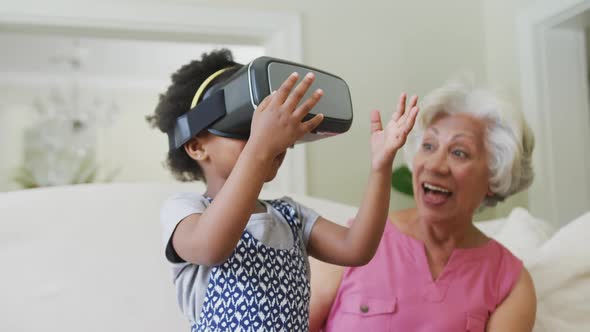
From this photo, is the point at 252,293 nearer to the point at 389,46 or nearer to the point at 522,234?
the point at 522,234

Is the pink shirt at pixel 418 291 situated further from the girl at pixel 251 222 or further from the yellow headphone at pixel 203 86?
the yellow headphone at pixel 203 86

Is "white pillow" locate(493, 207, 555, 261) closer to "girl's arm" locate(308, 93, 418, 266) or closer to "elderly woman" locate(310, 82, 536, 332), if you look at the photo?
"elderly woman" locate(310, 82, 536, 332)

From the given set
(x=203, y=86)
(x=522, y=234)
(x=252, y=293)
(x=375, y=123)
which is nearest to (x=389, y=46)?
(x=522, y=234)

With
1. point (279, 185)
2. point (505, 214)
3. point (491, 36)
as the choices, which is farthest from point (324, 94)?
point (491, 36)

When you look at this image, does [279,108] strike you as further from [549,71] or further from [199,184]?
[549,71]

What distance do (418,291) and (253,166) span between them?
2.10 ft

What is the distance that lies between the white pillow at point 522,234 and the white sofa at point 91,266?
0.22m

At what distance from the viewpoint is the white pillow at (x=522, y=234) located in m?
1.49

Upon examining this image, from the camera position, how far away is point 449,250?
1.25m

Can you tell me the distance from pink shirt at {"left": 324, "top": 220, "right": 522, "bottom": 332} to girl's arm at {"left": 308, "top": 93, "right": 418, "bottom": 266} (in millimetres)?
306

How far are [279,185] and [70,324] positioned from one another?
5.68ft

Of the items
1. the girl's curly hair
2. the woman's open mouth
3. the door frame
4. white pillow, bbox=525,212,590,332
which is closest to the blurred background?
the door frame

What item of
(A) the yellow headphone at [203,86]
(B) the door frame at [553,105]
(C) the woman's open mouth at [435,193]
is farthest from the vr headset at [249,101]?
(B) the door frame at [553,105]

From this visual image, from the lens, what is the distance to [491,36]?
2.98 meters
